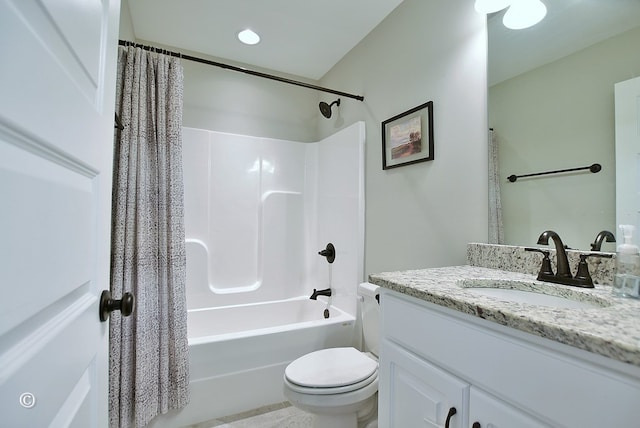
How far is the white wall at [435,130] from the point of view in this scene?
1.40 m

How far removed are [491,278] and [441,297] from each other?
39 cm

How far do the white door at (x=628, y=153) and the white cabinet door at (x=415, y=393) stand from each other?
2.51 feet

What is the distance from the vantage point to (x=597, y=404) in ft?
1.70

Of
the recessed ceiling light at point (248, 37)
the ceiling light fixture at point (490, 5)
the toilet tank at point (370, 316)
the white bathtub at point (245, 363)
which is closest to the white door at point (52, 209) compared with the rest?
the white bathtub at point (245, 363)

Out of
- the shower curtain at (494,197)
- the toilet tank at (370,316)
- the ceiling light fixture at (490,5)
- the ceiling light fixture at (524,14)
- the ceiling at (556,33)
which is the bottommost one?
the toilet tank at (370,316)

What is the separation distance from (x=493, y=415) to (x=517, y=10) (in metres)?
1.53

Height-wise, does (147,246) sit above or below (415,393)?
above

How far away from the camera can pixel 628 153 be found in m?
0.96

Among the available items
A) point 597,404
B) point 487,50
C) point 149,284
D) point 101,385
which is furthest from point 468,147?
point 149,284

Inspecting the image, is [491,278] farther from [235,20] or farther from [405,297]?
[235,20]

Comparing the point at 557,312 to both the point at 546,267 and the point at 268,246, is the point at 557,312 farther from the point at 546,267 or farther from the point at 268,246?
the point at 268,246

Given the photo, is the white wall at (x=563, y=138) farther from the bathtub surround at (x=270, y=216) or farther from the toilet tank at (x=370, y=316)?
the bathtub surround at (x=270, y=216)

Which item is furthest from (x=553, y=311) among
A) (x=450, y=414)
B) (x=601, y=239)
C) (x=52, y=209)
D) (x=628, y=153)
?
(x=52, y=209)

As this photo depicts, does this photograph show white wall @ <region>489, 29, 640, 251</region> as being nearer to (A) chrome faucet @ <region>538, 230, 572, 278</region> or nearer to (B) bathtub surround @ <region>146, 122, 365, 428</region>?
(A) chrome faucet @ <region>538, 230, 572, 278</region>
